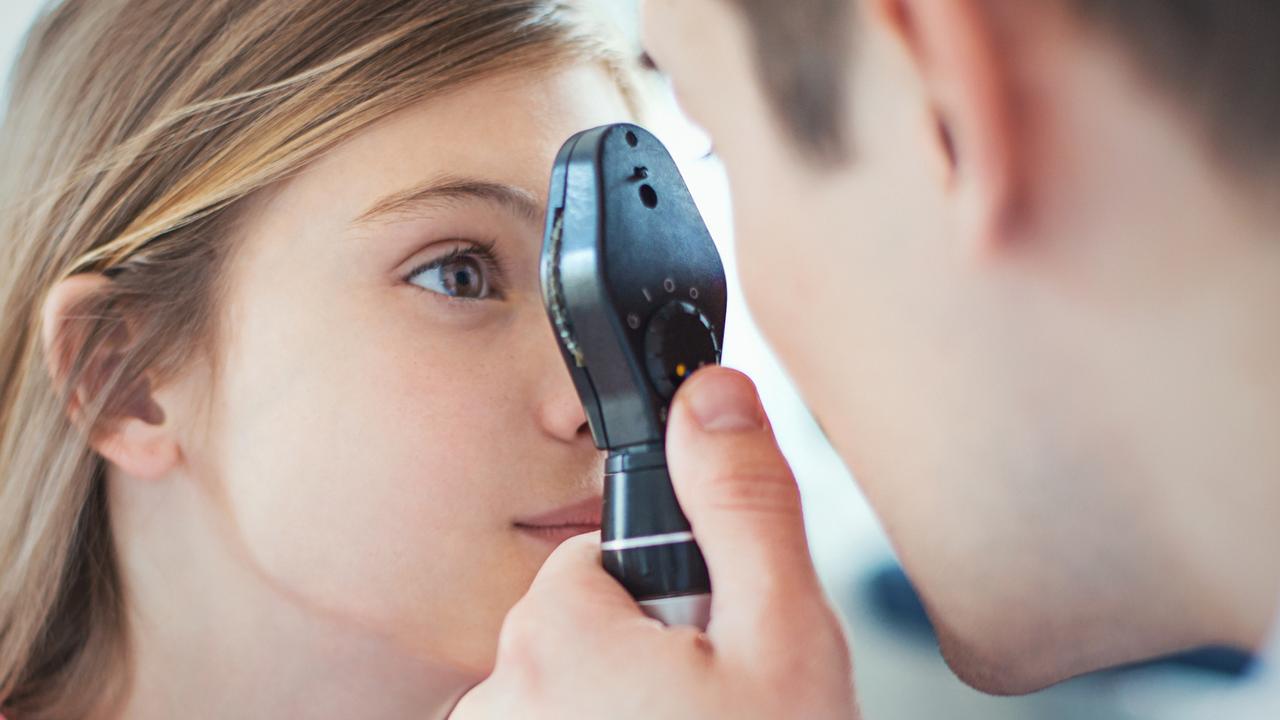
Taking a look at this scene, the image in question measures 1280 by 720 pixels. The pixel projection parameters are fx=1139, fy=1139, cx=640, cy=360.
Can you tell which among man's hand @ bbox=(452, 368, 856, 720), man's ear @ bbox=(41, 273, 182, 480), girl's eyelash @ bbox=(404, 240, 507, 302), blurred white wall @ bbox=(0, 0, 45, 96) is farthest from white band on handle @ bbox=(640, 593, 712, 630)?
blurred white wall @ bbox=(0, 0, 45, 96)

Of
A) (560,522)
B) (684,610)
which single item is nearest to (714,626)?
(684,610)

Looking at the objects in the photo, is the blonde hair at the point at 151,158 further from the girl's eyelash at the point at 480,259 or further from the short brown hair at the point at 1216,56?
the short brown hair at the point at 1216,56

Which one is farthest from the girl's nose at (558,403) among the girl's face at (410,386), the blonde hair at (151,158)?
the blonde hair at (151,158)

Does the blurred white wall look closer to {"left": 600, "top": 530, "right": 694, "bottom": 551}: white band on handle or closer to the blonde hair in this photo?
the blonde hair

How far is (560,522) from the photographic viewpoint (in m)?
0.66

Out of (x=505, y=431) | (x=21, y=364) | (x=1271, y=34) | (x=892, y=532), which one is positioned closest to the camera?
(x=1271, y=34)

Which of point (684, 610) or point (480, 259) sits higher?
point (480, 259)

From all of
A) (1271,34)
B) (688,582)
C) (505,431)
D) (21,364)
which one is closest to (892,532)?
(688,582)

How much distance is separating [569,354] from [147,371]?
15.9 inches

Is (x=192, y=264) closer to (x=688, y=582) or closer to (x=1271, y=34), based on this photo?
(x=688, y=582)

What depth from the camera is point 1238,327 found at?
302mm

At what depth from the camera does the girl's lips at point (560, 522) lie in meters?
0.66

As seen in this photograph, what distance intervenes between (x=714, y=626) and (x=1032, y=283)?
0.54 ft

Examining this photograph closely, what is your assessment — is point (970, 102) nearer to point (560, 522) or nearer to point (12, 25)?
point (560, 522)
